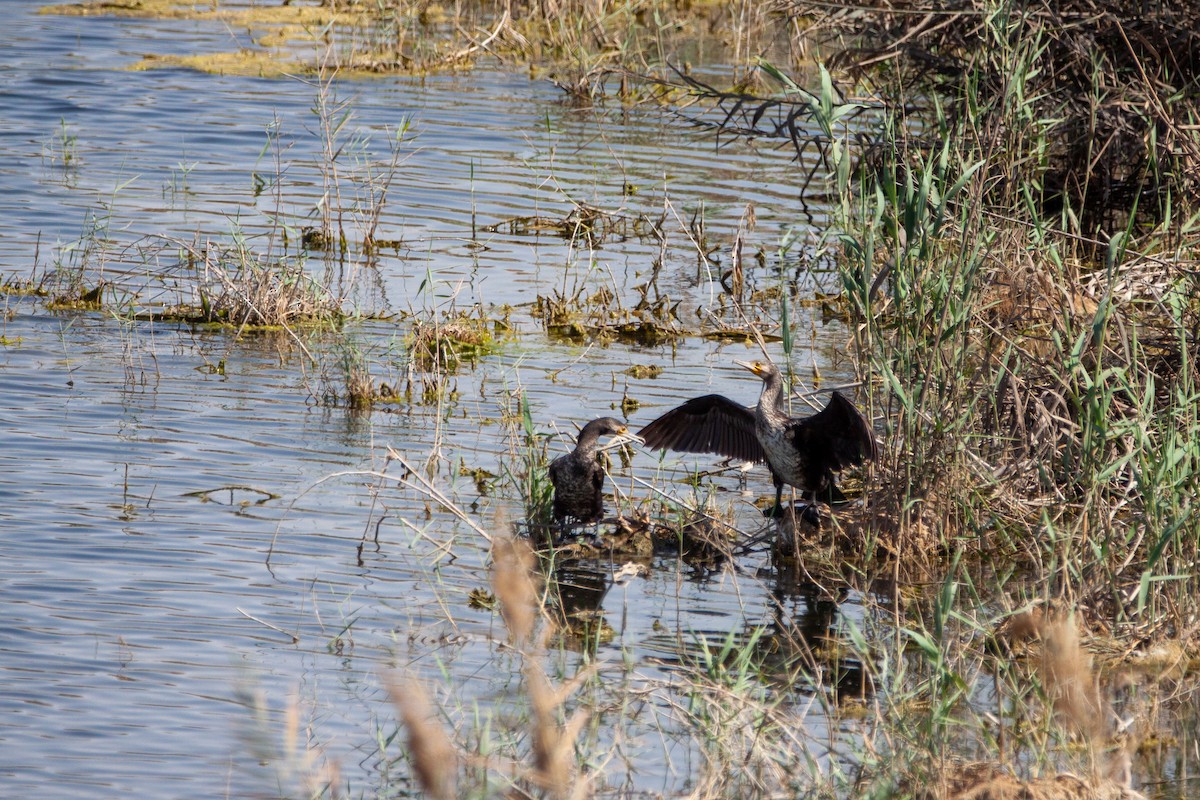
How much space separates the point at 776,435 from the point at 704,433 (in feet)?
1.76

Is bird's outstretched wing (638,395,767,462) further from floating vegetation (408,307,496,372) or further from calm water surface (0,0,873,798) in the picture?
floating vegetation (408,307,496,372)

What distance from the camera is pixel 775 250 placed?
12461 millimetres

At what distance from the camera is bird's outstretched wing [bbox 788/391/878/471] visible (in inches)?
257

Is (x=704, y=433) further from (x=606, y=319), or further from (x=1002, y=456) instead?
(x=606, y=319)

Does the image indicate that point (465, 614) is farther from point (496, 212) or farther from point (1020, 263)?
point (496, 212)

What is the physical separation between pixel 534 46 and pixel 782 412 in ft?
44.9

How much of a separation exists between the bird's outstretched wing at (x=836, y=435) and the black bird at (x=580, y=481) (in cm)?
90

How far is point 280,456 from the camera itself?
779cm

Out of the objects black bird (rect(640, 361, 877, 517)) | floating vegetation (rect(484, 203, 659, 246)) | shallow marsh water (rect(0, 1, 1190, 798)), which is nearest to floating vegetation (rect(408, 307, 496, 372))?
shallow marsh water (rect(0, 1, 1190, 798))

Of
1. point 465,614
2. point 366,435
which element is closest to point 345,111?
point 366,435

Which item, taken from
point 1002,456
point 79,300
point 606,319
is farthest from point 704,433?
point 79,300

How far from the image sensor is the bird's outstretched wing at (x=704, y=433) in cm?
738

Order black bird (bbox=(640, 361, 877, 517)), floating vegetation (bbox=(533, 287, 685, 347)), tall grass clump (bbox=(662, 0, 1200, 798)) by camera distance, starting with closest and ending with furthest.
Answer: tall grass clump (bbox=(662, 0, 1200, 798)), black bird (bbox=(640, 361, 877, 517)), floating vegetation (bbox=(533, 287, 685, 347))

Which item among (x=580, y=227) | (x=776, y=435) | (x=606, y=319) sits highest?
(x=580, y=227)
